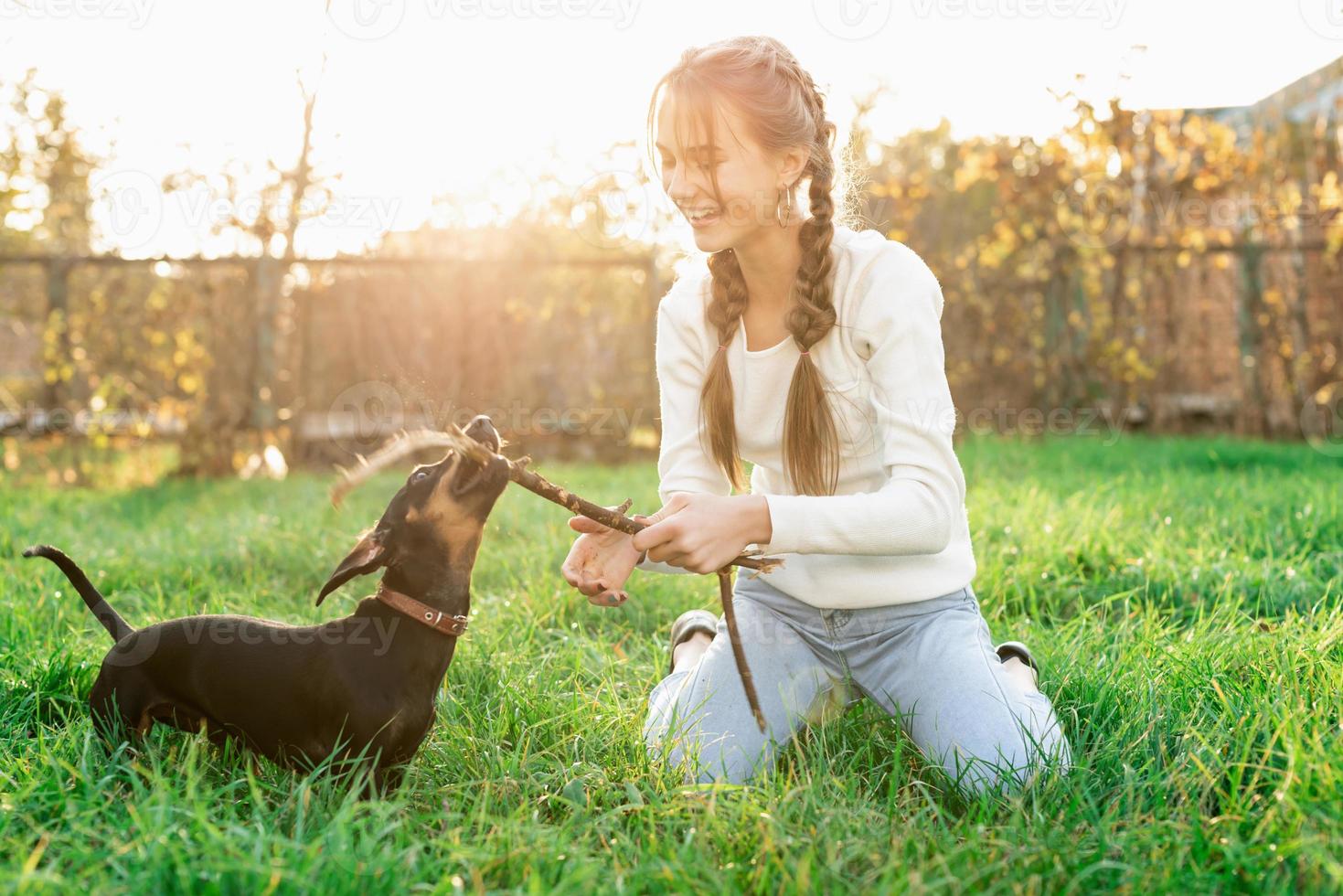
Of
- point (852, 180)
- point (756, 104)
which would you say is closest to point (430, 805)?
point (756, 104)

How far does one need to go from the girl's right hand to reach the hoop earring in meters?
0.84

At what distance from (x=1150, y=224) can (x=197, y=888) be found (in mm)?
8877

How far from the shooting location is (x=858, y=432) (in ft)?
8.30

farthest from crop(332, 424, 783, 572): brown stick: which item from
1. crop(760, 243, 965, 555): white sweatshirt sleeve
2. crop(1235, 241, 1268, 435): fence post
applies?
crop(1235, 241, 1268, 435): fence post

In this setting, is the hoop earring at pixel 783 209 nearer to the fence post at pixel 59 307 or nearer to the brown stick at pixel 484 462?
the brown stick at pixel 484 462

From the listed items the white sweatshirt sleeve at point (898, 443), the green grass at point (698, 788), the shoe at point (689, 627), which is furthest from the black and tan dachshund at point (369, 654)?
the shoe at point (689, 627)

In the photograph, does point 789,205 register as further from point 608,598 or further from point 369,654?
point 369,654

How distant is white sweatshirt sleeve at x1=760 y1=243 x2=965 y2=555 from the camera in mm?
2158

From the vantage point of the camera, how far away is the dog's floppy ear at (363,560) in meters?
1.90

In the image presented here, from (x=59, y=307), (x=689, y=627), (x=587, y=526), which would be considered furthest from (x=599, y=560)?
(x=59, y=307)

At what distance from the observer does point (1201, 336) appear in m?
8.66

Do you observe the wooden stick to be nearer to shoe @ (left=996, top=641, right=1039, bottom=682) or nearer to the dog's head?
the dog's head

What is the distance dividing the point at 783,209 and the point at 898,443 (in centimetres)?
64

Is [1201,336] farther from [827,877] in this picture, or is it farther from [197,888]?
[197,888]
